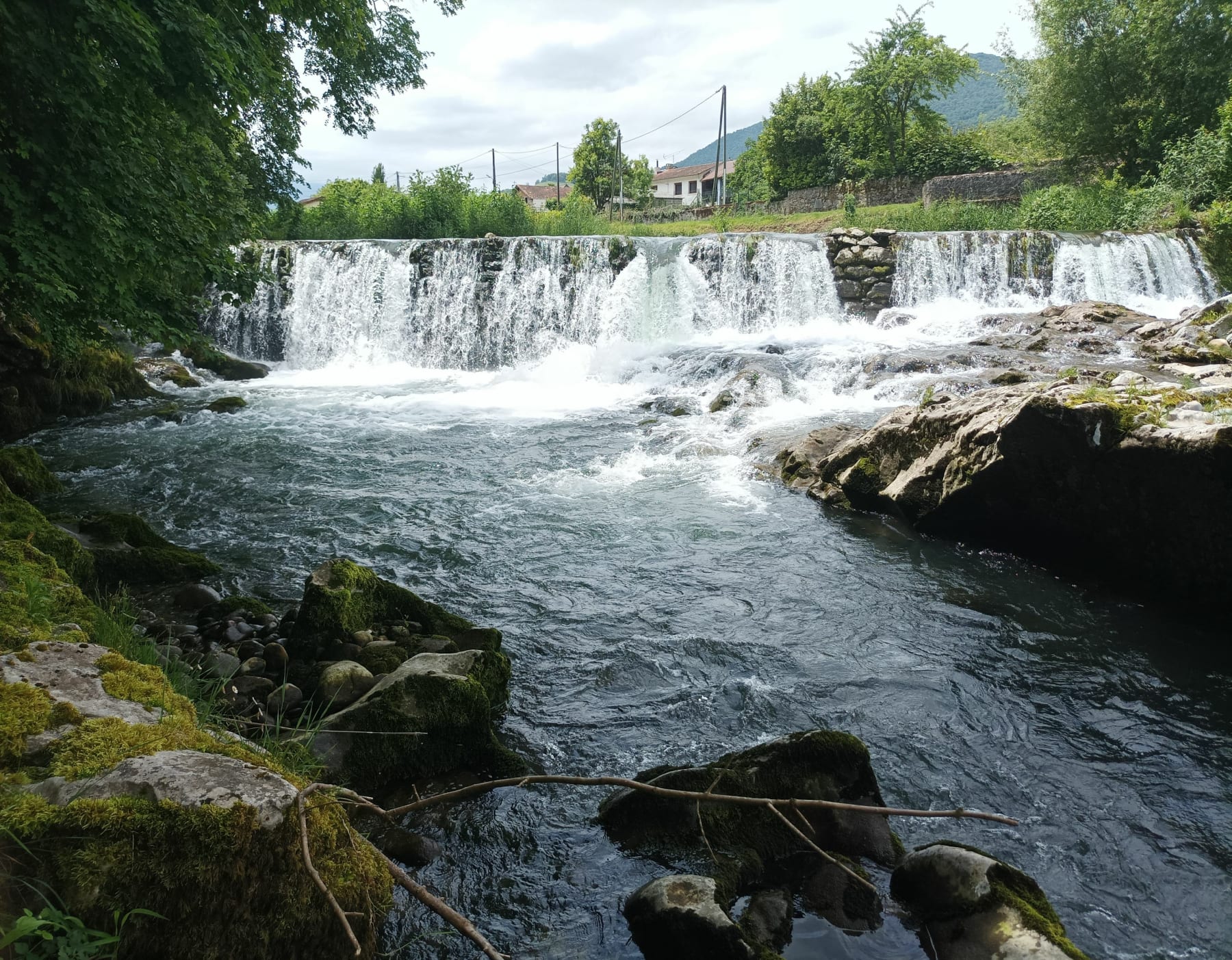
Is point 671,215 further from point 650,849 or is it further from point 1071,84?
point 650,849

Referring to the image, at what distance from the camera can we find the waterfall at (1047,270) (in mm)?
19547

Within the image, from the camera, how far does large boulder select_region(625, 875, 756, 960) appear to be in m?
2.77

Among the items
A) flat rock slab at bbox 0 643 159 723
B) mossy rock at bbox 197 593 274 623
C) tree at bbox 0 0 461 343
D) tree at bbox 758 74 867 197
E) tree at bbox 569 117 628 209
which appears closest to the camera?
flat rock slab at bbox 0 643 159 723

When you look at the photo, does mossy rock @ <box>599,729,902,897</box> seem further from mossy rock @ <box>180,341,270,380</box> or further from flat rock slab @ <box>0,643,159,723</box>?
mossy rock @ <box>180,341,270,380</box>

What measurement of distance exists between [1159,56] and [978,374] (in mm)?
25771

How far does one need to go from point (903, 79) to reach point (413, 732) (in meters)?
45.4

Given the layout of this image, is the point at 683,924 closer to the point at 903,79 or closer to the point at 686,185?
the point at 903,79

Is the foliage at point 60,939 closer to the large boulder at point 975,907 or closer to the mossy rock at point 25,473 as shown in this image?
the large boulder at point 975,907

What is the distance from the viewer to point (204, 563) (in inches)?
266

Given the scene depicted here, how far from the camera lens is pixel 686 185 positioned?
295 ft

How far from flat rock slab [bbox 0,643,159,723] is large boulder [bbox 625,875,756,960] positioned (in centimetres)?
190

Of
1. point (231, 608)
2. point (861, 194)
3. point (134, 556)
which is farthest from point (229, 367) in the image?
point (861, 194)

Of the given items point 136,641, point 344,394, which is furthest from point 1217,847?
point 344,394

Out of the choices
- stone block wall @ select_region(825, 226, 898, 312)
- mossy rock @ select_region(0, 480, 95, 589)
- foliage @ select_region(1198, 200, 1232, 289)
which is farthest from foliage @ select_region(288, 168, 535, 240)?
mossy rock @ select_region(0, 480, 95, 589)
